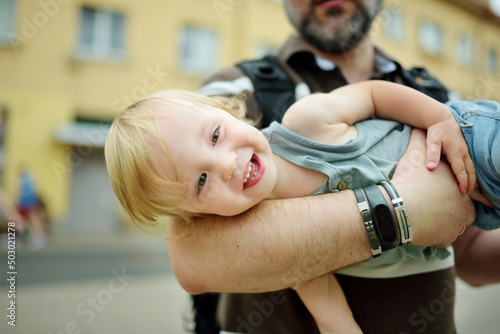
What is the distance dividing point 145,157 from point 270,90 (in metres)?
0.61

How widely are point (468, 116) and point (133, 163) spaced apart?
1175 millimetres

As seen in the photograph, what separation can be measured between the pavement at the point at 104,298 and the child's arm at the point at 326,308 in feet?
4.60

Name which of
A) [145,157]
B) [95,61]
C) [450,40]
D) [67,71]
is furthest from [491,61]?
[145,157]

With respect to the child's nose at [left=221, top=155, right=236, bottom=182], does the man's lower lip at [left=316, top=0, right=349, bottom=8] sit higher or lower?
higher

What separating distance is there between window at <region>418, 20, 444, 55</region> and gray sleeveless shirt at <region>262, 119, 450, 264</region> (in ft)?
46.3

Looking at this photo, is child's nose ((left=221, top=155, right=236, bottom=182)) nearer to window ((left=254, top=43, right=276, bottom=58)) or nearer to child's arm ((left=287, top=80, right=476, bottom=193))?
child's arm ((left=287, top=80, right=476, bottom=193))

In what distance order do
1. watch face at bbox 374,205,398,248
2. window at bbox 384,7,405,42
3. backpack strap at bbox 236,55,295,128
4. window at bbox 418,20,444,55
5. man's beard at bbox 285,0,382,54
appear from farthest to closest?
window at bbox 418,20,444,55 → window at bbox 384,7,405,42 → man's beard at bbox 285,0,382,54 → backpack strap at bbox 236,55,295,128 → watch face at bbox 374,205,398,248

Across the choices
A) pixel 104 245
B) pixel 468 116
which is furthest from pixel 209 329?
pixel 104 245

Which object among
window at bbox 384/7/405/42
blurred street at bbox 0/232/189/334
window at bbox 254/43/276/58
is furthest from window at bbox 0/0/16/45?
window at bbox 384/7/405/42

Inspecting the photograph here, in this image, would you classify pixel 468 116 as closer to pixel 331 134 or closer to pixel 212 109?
pixel 331 134

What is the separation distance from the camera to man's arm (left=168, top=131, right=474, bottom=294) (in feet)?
3.81

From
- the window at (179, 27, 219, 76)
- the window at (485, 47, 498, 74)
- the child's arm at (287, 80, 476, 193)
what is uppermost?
the child's arm at (287, 80, 476, 193)

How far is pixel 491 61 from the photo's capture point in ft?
52.3

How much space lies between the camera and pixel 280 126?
1358mm
